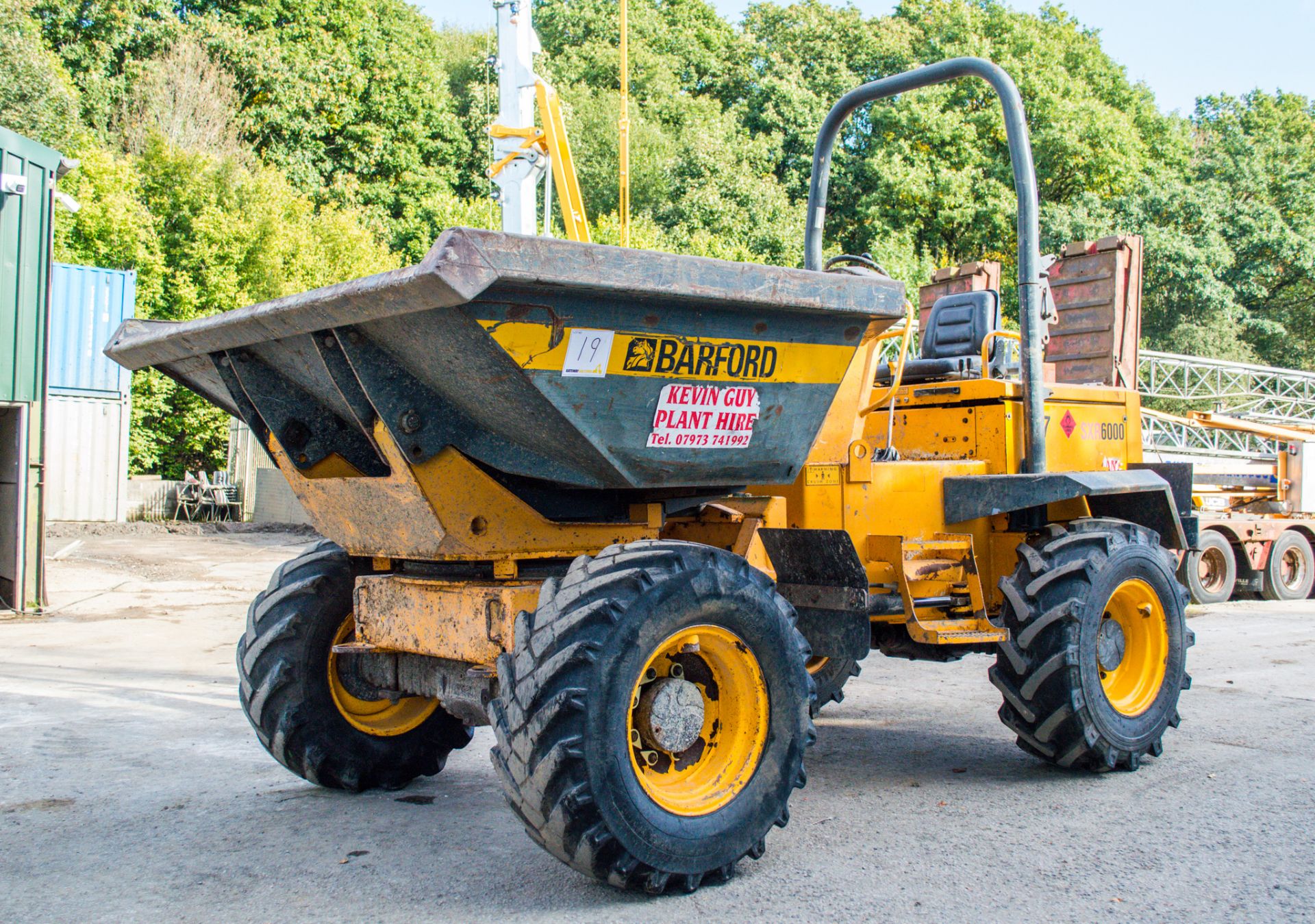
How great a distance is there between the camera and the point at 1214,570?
51.2 feet

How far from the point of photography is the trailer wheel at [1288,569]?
1600cm

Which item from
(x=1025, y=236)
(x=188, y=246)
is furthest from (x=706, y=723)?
(x=188, y=246)

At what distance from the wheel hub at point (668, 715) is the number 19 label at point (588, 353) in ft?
3.61

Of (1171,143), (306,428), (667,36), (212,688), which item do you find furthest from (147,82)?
(1171,143)

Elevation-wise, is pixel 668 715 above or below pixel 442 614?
below

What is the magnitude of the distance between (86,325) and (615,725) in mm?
19527

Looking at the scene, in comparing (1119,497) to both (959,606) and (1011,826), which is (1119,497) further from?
(1011,826)

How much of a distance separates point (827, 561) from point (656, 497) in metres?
0.89

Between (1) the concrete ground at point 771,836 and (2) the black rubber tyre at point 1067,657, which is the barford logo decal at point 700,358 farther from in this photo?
(2) the black rubber tyre at point 1067,657

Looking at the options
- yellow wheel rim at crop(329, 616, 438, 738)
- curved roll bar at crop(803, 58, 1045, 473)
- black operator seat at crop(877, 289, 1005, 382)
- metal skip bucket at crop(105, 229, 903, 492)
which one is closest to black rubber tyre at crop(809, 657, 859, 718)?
curved roll bar at crop(803, 58, 1045, 473)

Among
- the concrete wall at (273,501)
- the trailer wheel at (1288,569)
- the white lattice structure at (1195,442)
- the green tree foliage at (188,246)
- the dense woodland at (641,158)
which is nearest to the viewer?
the trailer wheel at (1288,569)

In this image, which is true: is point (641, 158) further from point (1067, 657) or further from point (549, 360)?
point (549, 360)

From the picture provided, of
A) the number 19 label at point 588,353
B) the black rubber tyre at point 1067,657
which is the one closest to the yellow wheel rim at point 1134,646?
the black rubber tyre at point 1067,657

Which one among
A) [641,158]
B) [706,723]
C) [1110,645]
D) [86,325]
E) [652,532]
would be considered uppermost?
[641,158]
